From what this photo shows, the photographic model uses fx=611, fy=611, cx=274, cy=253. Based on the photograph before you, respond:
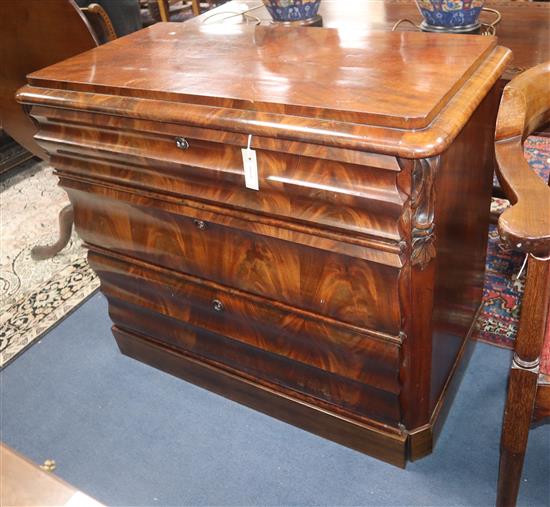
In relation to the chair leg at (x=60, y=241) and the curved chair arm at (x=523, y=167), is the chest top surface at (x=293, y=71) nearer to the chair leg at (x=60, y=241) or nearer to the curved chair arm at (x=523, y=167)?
the curved chair arm at (x=523, y=167)

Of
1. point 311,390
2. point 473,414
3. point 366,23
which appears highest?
point 366,23

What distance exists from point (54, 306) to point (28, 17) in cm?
96

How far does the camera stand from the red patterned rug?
71.2 inches

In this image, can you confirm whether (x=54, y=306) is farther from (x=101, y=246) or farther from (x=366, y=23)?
(x=366, y=23)

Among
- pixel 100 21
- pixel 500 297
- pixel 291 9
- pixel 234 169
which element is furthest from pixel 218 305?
pixel 100 21

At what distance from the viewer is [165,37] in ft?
5.22

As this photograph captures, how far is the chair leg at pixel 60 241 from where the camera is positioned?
2359mm

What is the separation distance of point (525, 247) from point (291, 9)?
106 centimetres

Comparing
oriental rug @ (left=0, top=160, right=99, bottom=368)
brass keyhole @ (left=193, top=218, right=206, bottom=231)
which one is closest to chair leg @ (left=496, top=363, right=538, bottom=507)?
brass keyhole @ (left=193, top=218, right=206, bottom=231)

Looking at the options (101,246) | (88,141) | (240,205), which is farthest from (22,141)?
(240,205)

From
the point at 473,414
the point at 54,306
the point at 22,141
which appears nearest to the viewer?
the point at 473,414

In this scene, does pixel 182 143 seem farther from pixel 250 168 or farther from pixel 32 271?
pixel 32 271

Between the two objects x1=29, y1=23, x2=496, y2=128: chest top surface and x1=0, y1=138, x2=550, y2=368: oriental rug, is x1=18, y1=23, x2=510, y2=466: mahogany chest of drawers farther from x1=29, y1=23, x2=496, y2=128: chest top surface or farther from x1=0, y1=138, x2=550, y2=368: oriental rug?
x1=0, y1=138, x2=550, y2=368: oriental rug

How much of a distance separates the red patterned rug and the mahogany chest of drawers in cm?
16
